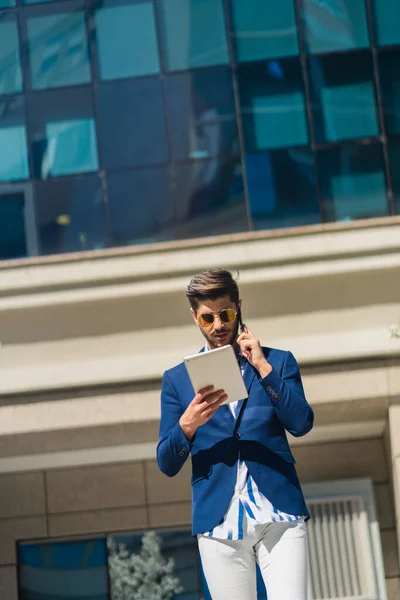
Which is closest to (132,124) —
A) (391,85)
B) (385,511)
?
(391,85)

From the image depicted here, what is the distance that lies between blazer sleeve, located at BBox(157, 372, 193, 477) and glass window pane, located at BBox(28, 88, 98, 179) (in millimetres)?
5860

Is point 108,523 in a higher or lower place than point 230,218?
lower

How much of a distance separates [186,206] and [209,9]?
171 centimetres

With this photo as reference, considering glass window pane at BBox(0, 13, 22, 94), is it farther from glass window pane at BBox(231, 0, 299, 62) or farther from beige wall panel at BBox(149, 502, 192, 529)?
beige wall panel at BBox(149, 502, 192, 529)

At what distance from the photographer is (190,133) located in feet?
32.0

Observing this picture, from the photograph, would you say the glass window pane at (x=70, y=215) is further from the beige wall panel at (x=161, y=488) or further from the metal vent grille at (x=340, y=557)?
Result: the metal vent grille at (x=340, y=557)

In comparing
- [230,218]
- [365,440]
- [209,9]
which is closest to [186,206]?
[230,218]

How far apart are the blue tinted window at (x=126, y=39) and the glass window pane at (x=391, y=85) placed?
1918mm

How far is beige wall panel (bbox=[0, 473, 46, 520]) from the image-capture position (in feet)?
33.6

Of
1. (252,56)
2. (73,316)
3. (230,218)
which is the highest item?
(252,56)

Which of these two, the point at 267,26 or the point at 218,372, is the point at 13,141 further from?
the point at 218,372

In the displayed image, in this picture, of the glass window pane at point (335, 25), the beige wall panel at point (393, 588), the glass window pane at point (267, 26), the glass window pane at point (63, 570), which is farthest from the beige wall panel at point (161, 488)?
the glass window pane at point (335, 25)

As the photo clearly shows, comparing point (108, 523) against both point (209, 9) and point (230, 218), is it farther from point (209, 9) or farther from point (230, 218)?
point (209, 9)

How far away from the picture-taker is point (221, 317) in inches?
156
